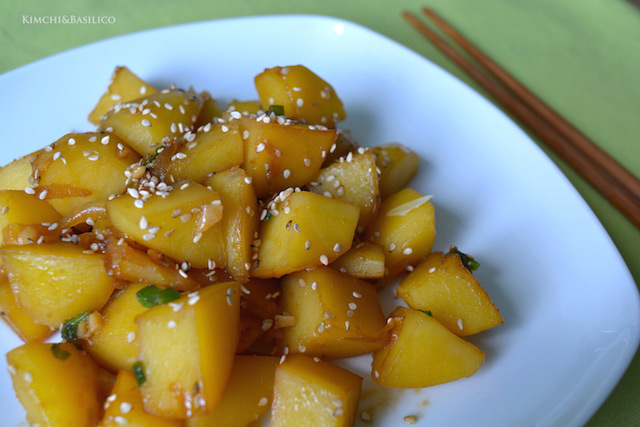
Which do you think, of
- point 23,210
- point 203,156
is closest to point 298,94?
point 203,156

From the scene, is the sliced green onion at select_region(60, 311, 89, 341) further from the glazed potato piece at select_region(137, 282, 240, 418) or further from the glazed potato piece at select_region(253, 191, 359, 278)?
the glazed potato piece at select_region(253, 191, 359, 278)

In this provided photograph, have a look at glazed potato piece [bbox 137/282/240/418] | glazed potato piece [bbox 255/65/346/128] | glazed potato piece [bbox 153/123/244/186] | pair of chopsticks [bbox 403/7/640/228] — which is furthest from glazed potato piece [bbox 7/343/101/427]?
pair of chopsticks [bbox 403/7/640/228]

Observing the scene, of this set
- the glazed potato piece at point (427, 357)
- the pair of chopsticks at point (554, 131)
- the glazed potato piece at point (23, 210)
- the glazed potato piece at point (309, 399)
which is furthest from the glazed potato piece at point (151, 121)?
the pair of chopsticks at point (554, 131)

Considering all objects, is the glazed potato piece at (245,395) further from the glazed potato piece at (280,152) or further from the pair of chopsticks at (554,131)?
the pair of chopsticks at (554,131)

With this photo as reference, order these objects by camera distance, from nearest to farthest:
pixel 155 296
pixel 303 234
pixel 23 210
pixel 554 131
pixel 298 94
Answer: pixel 155 296 → pixel 303 234 → pixel 23 210 → pixel 298 94 → pixel 554 131

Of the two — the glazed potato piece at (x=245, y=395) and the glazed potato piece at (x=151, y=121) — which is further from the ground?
the glazed potato piece at (x=151, y=121)

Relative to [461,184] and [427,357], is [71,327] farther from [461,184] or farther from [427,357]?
[461,184]

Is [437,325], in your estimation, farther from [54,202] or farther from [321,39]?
[321,39]
